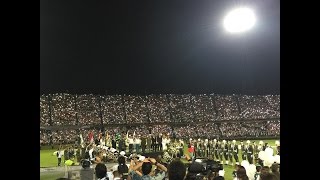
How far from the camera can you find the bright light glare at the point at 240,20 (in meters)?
4.20

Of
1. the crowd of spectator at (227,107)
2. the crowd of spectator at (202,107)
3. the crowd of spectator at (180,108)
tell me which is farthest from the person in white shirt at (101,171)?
the crowd of spectator at (227,107)

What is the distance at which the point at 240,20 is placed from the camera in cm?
427

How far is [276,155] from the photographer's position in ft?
14.0

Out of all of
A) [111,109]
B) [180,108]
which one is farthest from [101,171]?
[180,108]

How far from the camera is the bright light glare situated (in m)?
4.20

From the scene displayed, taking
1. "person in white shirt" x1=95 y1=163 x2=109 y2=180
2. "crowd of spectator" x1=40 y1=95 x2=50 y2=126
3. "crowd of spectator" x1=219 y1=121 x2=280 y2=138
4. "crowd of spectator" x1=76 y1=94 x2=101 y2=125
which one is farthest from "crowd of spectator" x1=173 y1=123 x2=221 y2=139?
"crowd of spectator" x1=40 y1=95 x2=50 y2=126

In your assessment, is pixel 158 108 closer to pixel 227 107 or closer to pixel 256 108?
pixel 227 107

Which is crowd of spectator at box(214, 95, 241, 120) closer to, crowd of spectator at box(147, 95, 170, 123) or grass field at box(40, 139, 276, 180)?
crowd of spectator at box(147, 95, 170, 123)
